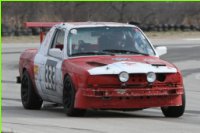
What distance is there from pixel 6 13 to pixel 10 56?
25.4m

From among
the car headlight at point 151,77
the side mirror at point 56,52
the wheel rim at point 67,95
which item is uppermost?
the side mirror at point 56,52

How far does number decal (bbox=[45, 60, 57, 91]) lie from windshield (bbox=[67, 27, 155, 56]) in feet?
1.39

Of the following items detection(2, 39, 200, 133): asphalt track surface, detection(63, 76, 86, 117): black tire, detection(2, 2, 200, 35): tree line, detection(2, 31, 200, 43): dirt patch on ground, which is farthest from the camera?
detection(2, 2, 200, 35): tree line

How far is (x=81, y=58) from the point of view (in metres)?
11.4

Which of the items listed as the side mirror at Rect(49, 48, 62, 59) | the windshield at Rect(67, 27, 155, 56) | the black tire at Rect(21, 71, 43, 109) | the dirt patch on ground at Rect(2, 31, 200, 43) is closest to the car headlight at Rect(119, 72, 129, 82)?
the windshield at Rect(67, 27, 155, 56)

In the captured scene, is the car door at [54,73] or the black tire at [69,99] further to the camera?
the car door at [54,73]

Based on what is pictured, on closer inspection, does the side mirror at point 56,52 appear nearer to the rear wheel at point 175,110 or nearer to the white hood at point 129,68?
the white hood at point 129,68

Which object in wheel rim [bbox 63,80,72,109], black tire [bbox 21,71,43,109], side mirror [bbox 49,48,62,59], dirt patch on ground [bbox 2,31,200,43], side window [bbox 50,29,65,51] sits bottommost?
dirt patch on ground [bbox 2,31,200,43]

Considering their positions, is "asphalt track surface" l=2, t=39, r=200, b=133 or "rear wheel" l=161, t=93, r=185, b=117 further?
"rear wheel" l=161, t=93, r=185, b=117

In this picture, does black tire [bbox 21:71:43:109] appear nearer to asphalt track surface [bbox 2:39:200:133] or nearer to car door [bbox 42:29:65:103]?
asphalt track surface [bbox 2:39:200:133]

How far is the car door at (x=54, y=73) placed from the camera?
11.6 metres

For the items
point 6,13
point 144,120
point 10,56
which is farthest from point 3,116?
point 6,13

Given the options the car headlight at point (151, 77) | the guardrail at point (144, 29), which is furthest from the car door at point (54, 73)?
the guardrail at point (144, 29)

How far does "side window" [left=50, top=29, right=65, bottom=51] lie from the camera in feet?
40.5
